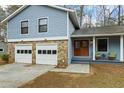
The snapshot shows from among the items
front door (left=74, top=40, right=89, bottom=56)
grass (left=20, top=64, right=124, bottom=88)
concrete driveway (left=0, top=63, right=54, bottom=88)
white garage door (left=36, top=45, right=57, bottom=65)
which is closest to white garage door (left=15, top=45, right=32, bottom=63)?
white garage door (left=36, top=45, right=57, bottom=65)

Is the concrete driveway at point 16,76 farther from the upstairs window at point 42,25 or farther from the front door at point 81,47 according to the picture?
the front door at point 81,47

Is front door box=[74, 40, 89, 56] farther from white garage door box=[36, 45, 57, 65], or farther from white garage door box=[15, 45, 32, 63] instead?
white garage door box=[15, 45, 32, 63]

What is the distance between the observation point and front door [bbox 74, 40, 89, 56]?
57.2 feet

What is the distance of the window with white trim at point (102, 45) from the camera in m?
16.6

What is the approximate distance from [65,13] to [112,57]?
5.77m

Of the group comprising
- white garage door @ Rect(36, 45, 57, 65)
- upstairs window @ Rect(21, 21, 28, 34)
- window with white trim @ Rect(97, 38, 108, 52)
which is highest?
upstairs window @ Rect(21, 21, 28, 34)

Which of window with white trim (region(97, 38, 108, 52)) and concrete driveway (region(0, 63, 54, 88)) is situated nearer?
concrete driveway (region(0, 63, 54, 88))

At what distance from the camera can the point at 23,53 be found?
17.0 metres

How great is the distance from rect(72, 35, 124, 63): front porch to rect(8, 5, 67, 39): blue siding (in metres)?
3.10

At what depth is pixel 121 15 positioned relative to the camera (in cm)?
2783

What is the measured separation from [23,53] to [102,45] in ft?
25.4

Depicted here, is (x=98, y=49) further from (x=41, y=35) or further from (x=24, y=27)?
(x=24, y=27)
